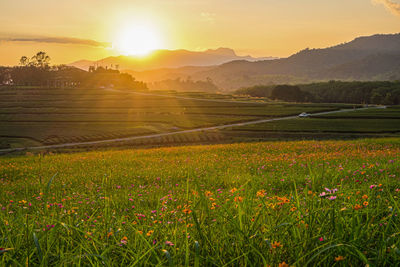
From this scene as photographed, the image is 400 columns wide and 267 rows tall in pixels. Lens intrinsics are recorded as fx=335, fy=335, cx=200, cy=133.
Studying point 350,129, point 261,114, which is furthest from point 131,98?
point 350,129

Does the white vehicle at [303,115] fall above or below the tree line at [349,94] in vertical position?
below

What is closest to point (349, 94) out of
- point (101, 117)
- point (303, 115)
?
point (303, 115)

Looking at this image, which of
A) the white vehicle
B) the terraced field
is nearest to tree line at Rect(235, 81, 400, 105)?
the terraced field

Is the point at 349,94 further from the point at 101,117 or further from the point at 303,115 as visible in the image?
the point at 101,117

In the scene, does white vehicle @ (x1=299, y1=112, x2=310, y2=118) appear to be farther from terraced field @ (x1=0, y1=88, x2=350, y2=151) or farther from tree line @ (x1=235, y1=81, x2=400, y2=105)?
tree line @ (x1=235, y1=81, x2=400, y2=105)

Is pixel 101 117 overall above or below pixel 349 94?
below

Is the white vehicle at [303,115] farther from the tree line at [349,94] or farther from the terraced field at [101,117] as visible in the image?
the tree line at [349,94]

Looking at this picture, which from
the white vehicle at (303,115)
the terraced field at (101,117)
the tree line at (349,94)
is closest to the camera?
the terraced field at (101,117)

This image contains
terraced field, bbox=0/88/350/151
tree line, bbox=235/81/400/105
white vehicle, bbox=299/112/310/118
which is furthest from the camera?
tree line, bbox=235/81/400/105

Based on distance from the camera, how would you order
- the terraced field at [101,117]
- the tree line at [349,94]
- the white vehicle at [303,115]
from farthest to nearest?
the tree line at [349,94], the white vehicle at [303,115], the terraced field at [101,117]

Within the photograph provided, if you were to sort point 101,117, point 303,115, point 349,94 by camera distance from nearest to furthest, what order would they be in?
point 303,115 < point 101,117 < point 349,94

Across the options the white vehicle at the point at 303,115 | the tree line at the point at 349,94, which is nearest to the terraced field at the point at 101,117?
the white vehicle at the point at 303,115

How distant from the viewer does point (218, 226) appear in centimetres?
421

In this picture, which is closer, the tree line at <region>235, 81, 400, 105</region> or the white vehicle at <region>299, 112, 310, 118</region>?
the white vehicle at <region>299, 112, 310, 118</region>
